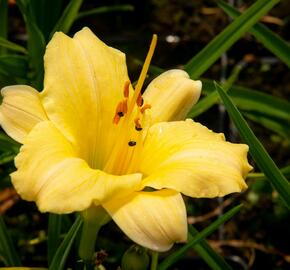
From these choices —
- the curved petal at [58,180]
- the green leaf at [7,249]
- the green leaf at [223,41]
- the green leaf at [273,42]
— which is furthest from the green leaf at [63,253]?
the green leaf at [273,42]

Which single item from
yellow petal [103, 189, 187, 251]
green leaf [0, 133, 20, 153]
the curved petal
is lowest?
green leaf [0, 133, 20, 153]

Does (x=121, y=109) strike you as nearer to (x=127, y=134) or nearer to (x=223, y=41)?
(x=127, y=134)

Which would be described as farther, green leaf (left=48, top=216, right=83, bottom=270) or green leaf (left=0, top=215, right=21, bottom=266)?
green leaf (left=0, top=215, right=21, bottom=266)

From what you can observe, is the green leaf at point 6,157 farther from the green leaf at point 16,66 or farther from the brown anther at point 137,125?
the brown anther at point 137,125

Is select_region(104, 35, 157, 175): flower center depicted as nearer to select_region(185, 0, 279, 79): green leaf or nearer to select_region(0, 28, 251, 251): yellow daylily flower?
select_region(0, 28, 251, 251): yellow daylily flower

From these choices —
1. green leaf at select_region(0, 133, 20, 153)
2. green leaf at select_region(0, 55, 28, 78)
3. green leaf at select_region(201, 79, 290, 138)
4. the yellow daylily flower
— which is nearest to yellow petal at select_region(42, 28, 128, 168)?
the yellow daylily flower

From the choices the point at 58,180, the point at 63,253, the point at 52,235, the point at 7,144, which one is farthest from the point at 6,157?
the point at 58,180

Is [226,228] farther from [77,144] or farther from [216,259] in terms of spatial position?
[77,144]

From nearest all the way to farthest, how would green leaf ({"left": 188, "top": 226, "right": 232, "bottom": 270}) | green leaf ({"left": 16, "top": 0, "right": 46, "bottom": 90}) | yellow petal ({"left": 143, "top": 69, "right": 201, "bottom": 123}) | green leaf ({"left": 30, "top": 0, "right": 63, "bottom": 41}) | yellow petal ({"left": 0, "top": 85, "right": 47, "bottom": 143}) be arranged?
yellow petal ({"left": 0, "top": 85, "right": 47, "bottom": 143})
yellow petal ({"left": 143, "top": 69, "right": 201, "bottom": 123})
green leaf ({"left": 188, "top": 226, "right": 232, "bottom": 270})
green leaf ({"left": 16, "top": 0, "right": 46, "bottom": 90})
green leaf ({"left": 30, "top": 0, "right": 63, "bottom": 41})
